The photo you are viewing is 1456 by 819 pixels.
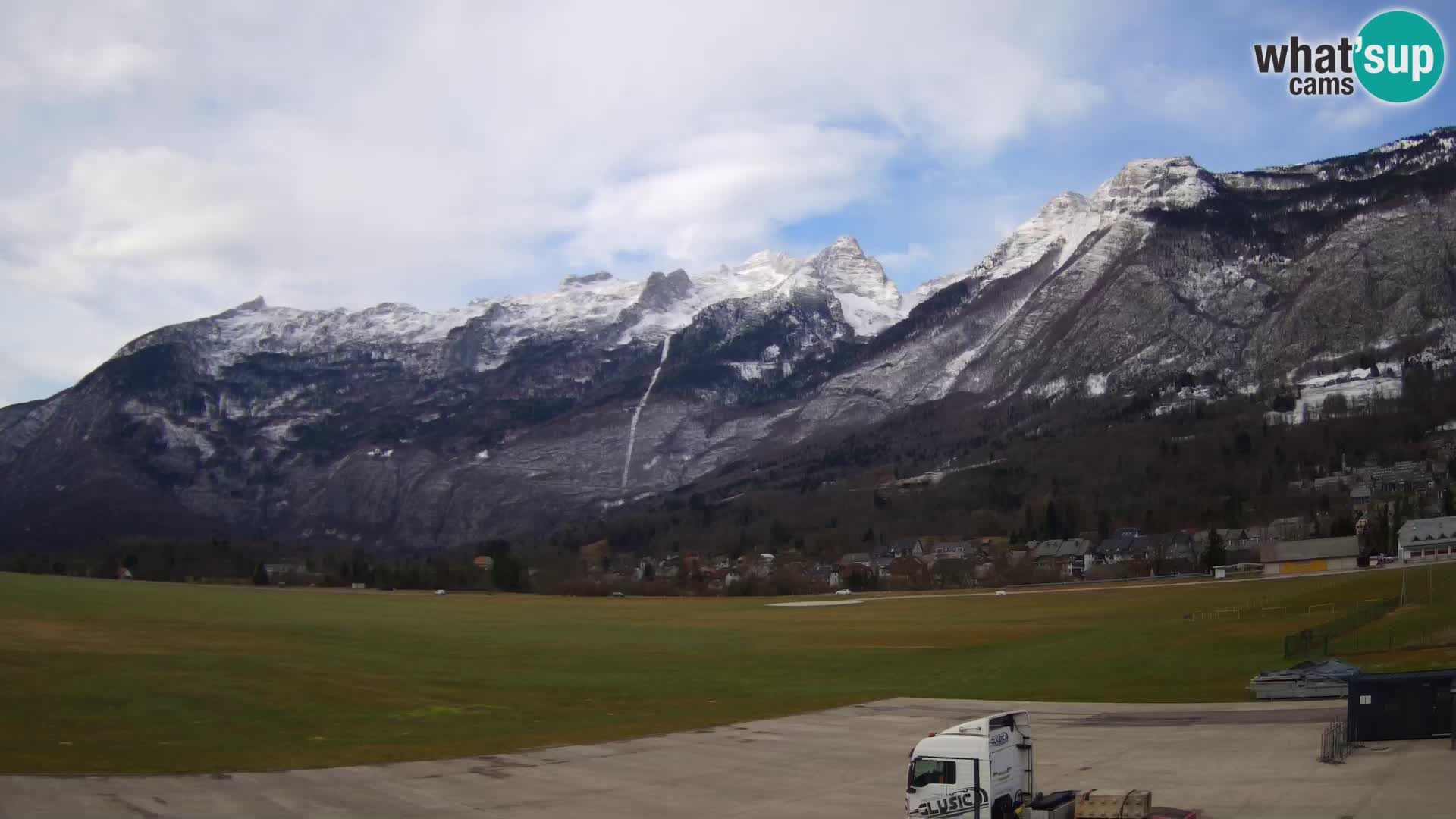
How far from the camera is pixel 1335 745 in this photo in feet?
119

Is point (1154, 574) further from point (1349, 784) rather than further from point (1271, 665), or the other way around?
point (1349, 784)

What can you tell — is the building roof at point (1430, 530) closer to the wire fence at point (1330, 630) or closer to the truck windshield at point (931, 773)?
the wire fence at point (1330, 630)

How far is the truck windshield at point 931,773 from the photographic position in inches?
1167

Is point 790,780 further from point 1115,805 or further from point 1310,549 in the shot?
point 1310,549

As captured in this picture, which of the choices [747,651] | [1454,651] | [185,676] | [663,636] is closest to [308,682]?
[185,676]

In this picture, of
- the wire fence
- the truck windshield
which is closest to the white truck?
the truck windshield

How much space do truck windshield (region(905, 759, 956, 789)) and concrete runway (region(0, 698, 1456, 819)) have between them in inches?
138

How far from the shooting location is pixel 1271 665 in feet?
198

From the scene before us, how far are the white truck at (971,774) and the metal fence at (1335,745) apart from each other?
37.8 ft

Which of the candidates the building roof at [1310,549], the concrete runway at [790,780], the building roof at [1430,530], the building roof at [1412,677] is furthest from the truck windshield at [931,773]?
the building roof at [1310,549]

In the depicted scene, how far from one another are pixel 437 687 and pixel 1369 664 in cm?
4713

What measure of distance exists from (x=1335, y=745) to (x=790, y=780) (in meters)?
17.4

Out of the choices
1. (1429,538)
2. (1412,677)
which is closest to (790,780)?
(1412,677)

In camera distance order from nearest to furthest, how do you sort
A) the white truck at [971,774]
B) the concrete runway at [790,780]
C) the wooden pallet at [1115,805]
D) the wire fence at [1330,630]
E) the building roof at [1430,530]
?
the wooden pallet at [1115,805], the white truck at [971,774], the concrete runway at [790,780], the wire fence at [1330,630], the building roof at [1430,530]
